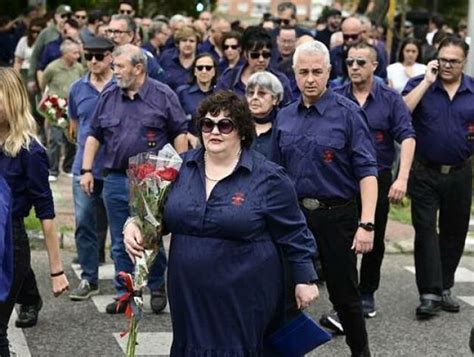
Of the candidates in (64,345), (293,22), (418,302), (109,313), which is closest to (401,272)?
(418,302)

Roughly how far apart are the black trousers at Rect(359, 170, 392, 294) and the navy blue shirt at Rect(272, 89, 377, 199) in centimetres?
145

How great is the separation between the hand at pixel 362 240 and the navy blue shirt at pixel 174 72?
18.1ft

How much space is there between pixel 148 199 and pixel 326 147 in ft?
6.25

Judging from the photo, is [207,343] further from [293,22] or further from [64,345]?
[293,22]

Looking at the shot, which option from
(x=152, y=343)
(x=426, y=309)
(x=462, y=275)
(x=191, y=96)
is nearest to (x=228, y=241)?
(x=152, y=343)

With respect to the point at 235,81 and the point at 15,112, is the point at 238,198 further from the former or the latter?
the point at 235,81

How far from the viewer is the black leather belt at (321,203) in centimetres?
750

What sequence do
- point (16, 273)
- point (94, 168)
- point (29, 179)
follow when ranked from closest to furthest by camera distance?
point (16, 273)
point (29, 179)
point (94, 168)

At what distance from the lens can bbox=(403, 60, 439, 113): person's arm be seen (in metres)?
9.07

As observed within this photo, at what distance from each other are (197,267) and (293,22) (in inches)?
460

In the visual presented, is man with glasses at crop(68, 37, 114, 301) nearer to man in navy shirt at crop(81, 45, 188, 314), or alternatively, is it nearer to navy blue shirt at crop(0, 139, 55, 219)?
man in navy shirt at crop(81, 45, 188, 314)

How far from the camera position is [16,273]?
256 inches

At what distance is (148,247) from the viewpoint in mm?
5781

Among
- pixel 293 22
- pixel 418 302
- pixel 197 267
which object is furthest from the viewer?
pixel 293 22
